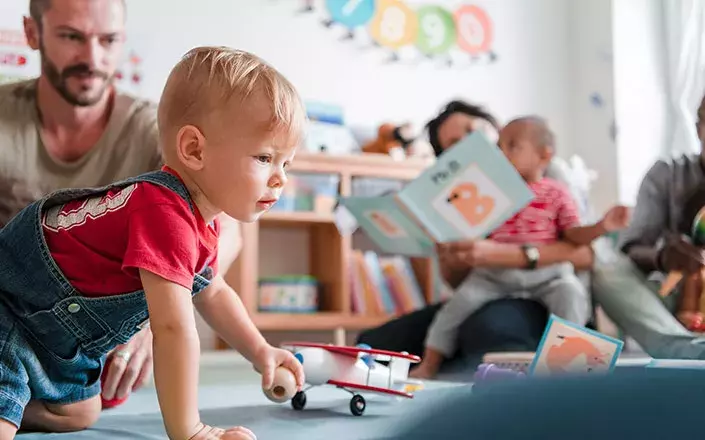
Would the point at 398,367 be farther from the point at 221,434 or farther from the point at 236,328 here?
the point at 221,434

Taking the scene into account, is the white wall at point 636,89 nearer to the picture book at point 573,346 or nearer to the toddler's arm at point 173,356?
the picture book at point 573,346

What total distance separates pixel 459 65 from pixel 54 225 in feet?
7.92

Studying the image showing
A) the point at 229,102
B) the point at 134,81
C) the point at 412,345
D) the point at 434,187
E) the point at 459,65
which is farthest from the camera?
the point at 459,65

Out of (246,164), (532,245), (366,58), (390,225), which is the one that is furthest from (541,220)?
(366,58)

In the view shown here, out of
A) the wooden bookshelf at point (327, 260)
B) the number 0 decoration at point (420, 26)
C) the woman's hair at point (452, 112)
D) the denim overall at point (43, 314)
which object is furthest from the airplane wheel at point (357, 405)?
the number 0 decoration at point (420, 26)

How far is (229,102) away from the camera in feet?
2.25

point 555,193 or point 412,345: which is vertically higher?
point 555,193

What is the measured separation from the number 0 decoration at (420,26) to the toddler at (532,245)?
3.94ft

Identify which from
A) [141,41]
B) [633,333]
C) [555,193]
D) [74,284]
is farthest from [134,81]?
[74,284]

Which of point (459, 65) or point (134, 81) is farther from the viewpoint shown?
point (459, 65)

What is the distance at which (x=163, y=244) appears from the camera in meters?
0.67

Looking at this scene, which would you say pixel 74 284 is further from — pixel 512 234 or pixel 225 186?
pixel 512 234

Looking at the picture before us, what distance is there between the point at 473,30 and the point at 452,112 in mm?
1027

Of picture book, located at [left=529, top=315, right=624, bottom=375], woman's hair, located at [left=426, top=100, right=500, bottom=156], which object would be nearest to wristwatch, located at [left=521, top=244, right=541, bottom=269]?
woman's hair, located at [left=426, top=100, right=500, bottom=156]
